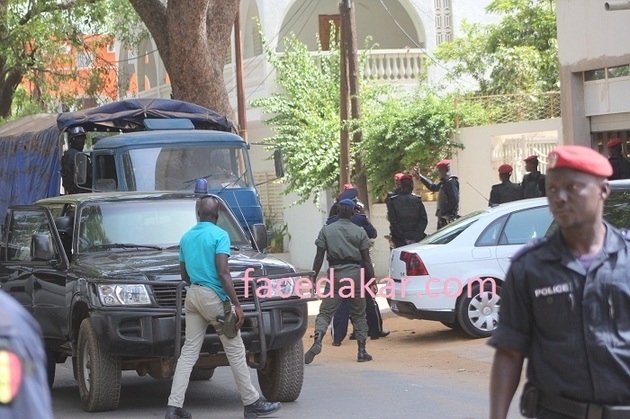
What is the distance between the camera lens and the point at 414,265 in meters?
13.9

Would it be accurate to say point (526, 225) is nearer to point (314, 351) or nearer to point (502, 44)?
point (314, 351)

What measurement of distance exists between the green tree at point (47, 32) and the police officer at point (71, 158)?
807 centimetres

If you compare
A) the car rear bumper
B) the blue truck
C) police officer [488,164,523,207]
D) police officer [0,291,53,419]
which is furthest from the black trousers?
police officer [0,291,53,419]

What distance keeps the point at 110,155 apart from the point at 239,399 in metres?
6.10

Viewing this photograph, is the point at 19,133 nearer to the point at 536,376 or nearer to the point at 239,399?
the point at 239,399

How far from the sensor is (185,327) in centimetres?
933

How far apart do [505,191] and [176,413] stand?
8.57 meters

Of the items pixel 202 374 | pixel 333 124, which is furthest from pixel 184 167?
pixel 333 124

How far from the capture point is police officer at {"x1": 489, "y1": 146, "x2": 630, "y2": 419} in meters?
3.91

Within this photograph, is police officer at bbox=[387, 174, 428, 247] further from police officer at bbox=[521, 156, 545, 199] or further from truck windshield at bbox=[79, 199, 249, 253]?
truck windshield at bbox=[79, 199, 249, 253]

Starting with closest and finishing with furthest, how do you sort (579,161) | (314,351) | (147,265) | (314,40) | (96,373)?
(579,161)
(96,373)
(147,265)
(314,351)
(314,40)

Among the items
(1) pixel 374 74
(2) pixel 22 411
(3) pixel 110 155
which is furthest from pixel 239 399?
(1) pixel 374 74

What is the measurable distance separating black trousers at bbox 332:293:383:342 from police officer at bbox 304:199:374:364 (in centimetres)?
→ 57

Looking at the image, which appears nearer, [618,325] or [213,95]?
[618,325]
